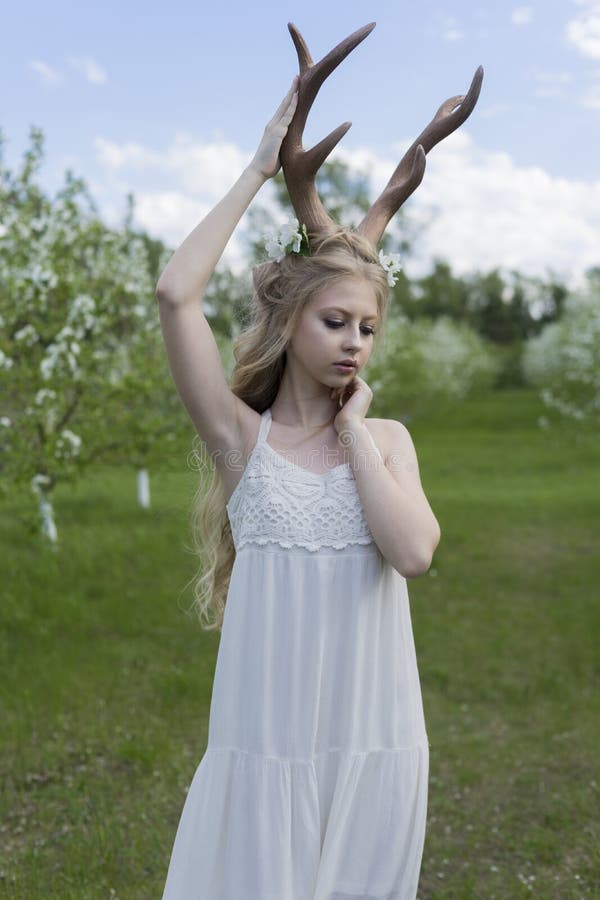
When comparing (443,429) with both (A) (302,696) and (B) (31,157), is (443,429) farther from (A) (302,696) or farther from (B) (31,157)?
(A) (302,696)

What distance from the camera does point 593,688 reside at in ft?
22.7

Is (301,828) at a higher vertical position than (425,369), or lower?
lower

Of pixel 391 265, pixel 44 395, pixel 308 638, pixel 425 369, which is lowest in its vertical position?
pixel 308 638

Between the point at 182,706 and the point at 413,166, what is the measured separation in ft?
15.3

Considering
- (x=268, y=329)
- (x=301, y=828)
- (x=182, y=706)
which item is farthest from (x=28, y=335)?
(x=301, y=828)

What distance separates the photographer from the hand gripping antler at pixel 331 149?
8.40 ft

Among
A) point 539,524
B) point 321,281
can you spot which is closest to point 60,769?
point 321,281

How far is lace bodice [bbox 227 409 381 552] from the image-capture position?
249 cm

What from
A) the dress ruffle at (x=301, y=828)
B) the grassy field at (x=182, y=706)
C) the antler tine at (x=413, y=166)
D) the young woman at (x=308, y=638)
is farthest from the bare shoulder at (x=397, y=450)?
the grassy field at (x=182, y=706)

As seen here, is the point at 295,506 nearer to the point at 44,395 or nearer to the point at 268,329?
the point at 268,329

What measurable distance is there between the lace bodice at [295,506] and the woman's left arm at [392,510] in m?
0.07

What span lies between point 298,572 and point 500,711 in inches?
182

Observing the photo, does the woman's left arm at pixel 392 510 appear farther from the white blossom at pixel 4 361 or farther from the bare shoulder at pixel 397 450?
the white blossom at pixel 4 361

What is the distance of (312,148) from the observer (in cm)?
254
